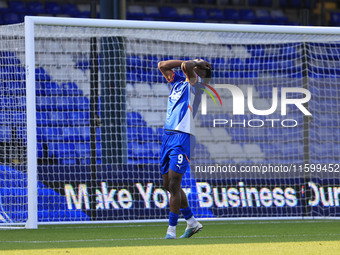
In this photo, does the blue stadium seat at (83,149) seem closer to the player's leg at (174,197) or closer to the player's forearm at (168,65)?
the player's forearm at (168,65)

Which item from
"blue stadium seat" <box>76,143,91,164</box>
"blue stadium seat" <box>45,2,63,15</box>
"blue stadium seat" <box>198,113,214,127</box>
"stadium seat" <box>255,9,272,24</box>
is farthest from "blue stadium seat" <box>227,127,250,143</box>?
"blue stadium seat" <box>45,2,63,15</box>

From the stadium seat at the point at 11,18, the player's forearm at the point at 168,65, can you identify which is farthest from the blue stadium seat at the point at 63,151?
the stadium seat at the point at 11,18

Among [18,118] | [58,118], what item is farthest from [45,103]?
[18,118]

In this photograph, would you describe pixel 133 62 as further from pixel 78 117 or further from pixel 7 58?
pixel 7 58

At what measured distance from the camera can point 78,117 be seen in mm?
9992

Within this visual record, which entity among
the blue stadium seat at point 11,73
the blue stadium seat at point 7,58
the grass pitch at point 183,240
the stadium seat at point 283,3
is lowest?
the grass pitch at point 183,240

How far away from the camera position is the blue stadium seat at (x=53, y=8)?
14798 mm

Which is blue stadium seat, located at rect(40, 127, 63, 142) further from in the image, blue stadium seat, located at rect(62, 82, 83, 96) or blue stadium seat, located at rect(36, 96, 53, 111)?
blue stadium seat, located at rect(62, 82, 83, 96)

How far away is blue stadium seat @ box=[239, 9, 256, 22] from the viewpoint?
16.0m

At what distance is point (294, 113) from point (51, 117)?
3705 mm

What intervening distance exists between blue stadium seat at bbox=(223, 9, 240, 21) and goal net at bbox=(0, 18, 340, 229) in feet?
16.4

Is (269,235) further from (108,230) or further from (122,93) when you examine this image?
(122,93)

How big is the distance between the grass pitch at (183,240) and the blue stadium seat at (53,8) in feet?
24.8

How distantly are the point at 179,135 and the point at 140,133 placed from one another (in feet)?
12.8
